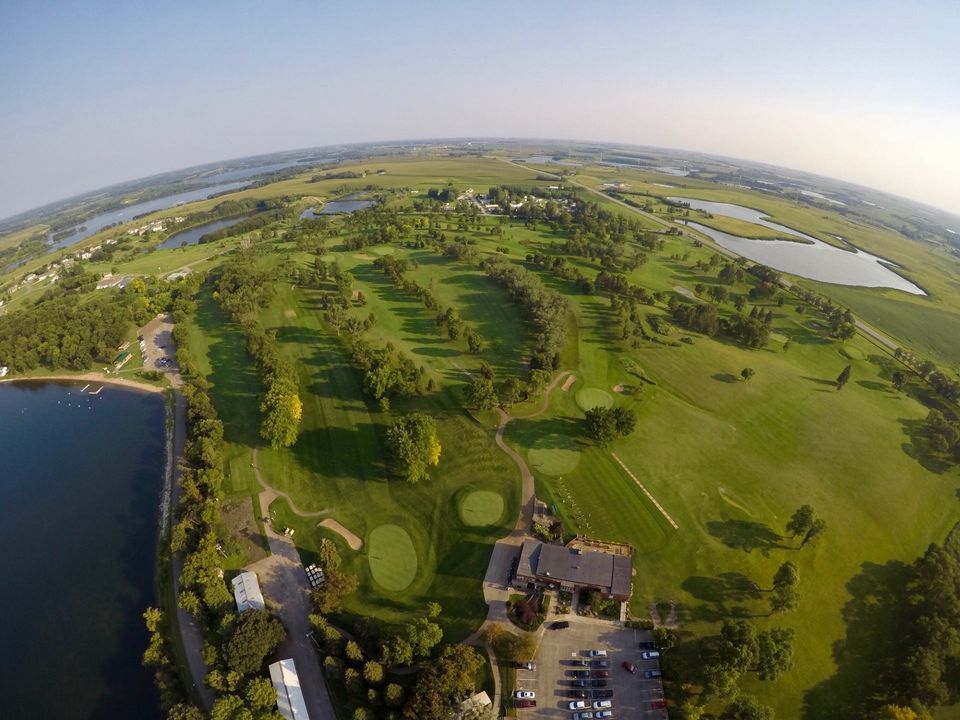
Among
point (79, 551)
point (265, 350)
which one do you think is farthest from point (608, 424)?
point (79, 551)

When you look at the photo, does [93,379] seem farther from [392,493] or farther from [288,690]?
[288,690]

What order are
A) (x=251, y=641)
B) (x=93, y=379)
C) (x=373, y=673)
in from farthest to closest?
(x=93, y=379), (x=251, y=641), (x=373, y=673)

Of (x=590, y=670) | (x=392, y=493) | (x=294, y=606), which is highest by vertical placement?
(x=392, y=493)

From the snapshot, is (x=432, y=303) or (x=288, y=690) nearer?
(x=288, y=690)

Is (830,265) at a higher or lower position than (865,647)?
higher

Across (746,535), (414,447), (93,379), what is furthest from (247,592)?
(93,379)

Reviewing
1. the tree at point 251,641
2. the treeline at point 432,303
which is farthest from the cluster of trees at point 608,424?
the tree at point 251,641

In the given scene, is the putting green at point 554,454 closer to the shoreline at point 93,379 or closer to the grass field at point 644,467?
the grass field at point 644,467

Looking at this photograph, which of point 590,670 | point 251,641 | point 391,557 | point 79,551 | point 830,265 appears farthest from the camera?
point 830,265
